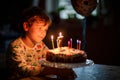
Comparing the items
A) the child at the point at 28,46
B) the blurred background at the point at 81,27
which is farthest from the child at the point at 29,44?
the blurred background at the point at 81,27

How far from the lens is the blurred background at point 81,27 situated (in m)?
5.00

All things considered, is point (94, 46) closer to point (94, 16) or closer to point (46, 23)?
point (94, 16)

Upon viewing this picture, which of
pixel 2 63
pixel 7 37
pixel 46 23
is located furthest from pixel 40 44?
pixel 7 37

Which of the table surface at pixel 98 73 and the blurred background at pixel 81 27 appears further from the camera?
the blurred background at pixel 81 27

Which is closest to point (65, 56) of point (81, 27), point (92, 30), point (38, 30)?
point (38, 30)

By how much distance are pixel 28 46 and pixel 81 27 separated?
3.78 meters

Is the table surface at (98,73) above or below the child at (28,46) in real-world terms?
below

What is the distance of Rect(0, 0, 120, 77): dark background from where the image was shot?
4.96 meters

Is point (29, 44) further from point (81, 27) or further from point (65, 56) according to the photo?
point (81, 27)

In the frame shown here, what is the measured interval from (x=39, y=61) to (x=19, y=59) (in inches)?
4.3

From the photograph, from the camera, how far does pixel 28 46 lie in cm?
194

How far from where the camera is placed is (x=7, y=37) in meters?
5.58

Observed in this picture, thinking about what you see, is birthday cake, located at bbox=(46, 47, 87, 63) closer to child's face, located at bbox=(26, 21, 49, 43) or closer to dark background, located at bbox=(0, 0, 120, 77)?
child's face, located at bbox=(26, 21, 49, 43)

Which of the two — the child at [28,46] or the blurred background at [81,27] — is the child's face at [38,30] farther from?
the blurred background at [81,27]
